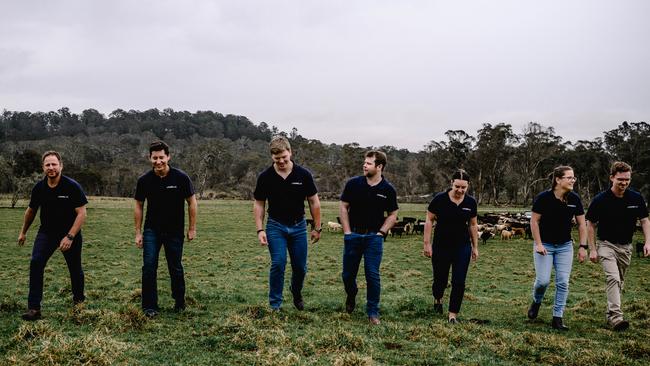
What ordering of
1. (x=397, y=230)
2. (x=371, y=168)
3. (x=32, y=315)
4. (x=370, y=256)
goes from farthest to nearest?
(x=397, y=230) → (x=370, y=256) → (x=371, y=168) → (x=32, y=315)

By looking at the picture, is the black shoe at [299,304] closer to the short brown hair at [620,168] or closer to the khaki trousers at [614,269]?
the khaki trousers at [614,269]

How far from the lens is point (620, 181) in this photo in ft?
22.5

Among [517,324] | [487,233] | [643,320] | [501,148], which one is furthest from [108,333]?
[501,148]

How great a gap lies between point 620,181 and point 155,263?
654 cm

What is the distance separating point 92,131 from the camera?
15688 cm

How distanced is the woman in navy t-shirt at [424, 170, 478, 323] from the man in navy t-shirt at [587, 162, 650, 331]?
1.77 metres

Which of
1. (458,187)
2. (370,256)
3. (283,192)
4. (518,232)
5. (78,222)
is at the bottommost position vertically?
(518,232)

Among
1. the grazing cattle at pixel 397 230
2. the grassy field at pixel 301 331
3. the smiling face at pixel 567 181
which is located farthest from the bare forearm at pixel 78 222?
the grazing cattle at pixel 397 230

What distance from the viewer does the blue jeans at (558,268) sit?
6762 mm

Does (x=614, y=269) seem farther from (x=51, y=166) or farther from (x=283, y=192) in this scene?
(x=51, y=166)

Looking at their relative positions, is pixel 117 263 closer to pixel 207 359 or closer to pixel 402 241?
pixel 207 359

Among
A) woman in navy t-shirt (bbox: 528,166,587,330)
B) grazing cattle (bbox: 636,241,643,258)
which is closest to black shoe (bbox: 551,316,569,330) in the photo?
woman in navy t-shirt (bbox: 528,166,587,330)

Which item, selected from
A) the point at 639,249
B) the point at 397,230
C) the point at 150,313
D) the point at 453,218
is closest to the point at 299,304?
the point at 150,313

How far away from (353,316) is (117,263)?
9.62 meters
